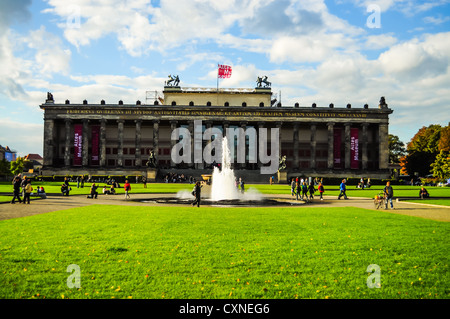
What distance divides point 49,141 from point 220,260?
84.8 meters

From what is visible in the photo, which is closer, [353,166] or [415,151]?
[353,166]

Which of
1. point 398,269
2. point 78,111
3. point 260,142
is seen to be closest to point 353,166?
point 260,142

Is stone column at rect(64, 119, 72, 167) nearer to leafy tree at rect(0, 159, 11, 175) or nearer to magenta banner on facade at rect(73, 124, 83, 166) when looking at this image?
magenta banner on facade at rect(73, 124, 83, 166)

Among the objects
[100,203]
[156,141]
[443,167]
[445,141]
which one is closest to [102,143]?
[156,141]

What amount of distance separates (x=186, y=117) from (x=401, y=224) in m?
70.8

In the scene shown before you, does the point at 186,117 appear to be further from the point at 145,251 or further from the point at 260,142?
the point at 145,251

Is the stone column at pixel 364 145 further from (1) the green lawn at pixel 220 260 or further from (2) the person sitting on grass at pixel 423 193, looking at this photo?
(1) the green lawn at pixel 220 260

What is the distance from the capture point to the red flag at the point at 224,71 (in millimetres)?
81475

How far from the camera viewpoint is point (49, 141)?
8344 cm

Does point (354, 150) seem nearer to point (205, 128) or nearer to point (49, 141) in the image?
point (205, 128)

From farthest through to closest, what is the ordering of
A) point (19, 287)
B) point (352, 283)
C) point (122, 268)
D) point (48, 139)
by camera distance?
point (48, 139) < point (122, 268) < point (352, 283) < point (19, 287)

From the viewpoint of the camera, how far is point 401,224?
53.4 feet

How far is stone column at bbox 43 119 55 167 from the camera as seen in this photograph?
83188mm
